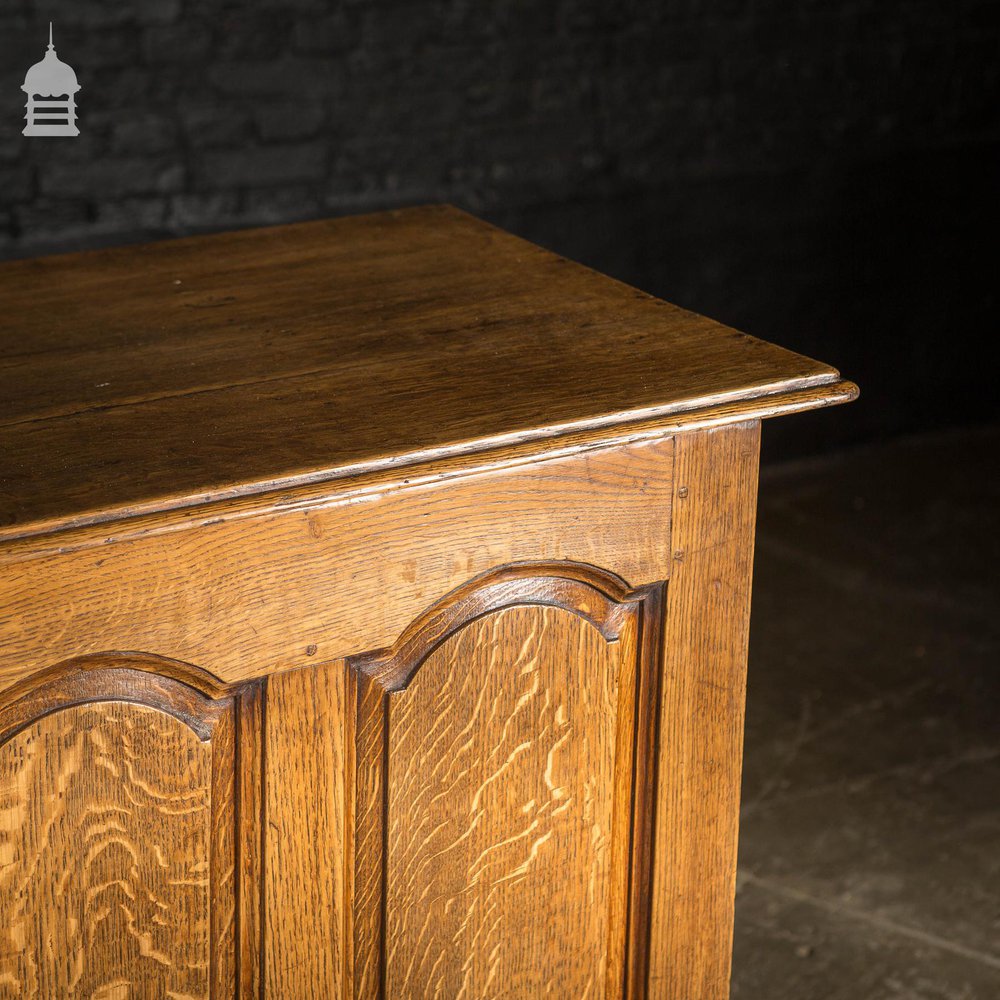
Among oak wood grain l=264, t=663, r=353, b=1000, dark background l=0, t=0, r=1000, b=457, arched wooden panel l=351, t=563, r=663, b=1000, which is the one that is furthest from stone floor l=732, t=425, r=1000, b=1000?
oak wood grain l=264, t=663, r=353, b=1000

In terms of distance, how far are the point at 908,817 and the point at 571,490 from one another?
1.57 metres

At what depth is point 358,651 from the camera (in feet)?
4.68

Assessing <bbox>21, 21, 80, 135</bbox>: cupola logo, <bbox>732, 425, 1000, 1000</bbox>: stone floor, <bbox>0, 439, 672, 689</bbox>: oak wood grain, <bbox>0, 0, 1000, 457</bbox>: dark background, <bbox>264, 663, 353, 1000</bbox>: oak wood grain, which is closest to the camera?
<bbox>0, 439, 672, 689</bbox>: oak wood grain

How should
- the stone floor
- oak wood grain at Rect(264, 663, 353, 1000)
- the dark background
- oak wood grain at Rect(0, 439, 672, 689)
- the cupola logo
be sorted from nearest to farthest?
1. oak wood grain at Rect(0, 439, 672, 689)
2. oak wood grain at Rect(264, 663, 353, 1000)
3. the stone floor
4. the cupola logo
5. the dark background

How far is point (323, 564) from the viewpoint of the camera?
138 cm

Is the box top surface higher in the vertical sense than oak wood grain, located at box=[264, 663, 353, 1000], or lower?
higher

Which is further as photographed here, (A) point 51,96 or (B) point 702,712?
(A) point 51,96

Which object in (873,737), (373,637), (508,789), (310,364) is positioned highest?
(310,364)

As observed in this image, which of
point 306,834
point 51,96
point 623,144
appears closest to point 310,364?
point 306,834

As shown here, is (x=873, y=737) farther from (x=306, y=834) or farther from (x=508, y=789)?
(x=306, y=834)

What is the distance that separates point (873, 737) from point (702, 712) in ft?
4.99

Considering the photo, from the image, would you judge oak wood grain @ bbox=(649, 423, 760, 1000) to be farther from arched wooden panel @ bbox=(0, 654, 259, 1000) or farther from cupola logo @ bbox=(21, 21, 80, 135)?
cupola logo @ bbox=(21, 21, 80, 135)

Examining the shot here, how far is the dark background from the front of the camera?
337cm

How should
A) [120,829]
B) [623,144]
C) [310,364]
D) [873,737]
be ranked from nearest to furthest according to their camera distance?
[120,829] → [310,364] → [873,737] → [623,144]
